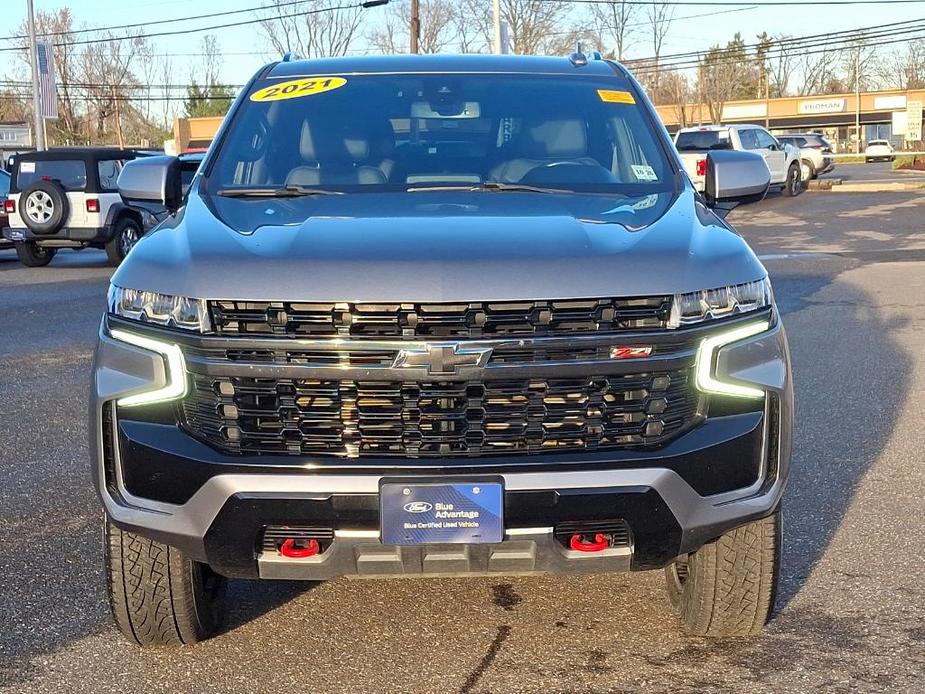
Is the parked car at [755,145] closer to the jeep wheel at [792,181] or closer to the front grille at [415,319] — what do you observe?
the jeep wheel at [792,181]

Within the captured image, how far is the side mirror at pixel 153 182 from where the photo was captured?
482 centimetres

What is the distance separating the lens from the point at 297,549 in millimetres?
3225

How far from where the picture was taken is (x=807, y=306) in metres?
11.4

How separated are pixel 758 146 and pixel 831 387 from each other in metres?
22.2

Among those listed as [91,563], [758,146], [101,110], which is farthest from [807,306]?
[101,110]

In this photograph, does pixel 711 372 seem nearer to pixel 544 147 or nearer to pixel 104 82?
pixel 544 147

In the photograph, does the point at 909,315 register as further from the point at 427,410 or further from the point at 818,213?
the point at 818,213

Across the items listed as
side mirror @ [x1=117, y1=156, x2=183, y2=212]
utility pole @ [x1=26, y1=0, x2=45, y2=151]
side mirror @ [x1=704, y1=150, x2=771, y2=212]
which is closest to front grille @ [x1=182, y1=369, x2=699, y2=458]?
side mirror @ [x1=117, y1=156, x2=183, y2=212]

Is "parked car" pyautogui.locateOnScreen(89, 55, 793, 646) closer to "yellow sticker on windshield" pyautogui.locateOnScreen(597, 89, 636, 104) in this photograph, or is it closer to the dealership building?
"yellow sticker on windshield" pyautogui.locateOnScreen(597, 89, 636, 104)

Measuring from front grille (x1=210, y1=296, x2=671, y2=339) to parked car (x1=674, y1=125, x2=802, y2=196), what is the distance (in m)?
24.9

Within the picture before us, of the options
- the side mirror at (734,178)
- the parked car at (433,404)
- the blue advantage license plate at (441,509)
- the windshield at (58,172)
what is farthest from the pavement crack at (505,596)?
the windshield at (58,172)

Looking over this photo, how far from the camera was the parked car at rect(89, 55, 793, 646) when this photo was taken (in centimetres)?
306

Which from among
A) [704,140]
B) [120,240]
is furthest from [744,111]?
[120,240]

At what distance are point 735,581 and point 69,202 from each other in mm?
15491
